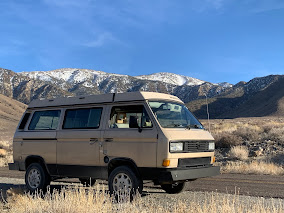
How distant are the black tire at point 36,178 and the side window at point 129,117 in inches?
106

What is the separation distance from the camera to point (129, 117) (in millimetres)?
8344

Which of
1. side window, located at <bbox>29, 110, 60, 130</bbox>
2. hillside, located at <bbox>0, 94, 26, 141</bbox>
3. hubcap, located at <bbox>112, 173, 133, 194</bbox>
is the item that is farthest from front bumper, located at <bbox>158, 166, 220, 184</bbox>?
hillside, located at <bbox>0, 94, 26, 141</bbox>

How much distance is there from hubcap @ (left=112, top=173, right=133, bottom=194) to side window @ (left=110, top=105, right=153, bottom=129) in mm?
1142

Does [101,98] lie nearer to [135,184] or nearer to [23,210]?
[135,184]

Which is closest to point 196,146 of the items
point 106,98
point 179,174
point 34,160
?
point 179,174

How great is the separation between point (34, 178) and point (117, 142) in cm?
323

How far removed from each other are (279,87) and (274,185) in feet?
429

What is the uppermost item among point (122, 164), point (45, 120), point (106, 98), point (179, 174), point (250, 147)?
point (106, 98)

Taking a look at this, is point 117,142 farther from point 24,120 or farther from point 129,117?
point 24,120

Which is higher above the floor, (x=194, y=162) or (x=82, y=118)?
(x=82, y=118)

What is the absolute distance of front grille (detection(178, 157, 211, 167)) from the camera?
25.4ft

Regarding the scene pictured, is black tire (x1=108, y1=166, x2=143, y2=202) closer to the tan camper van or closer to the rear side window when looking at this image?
the tan camper van

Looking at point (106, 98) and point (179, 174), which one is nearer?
point (179, 174)

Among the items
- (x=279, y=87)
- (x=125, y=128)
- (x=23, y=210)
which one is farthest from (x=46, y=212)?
(x=279, y=87)
